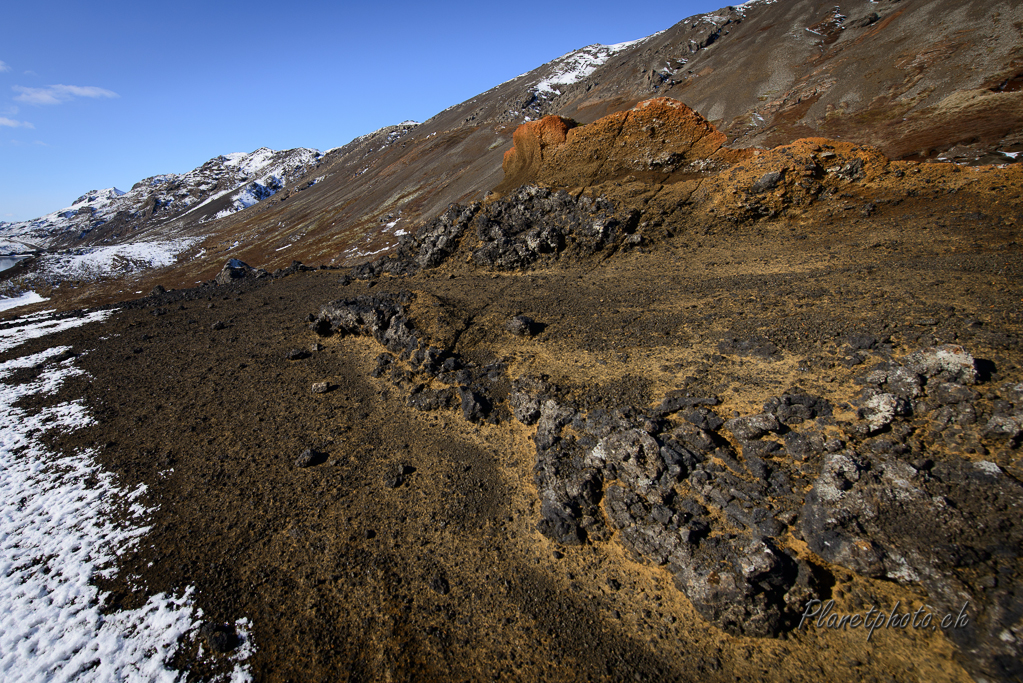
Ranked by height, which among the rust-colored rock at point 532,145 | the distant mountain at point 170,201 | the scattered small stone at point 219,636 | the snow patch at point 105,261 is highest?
the distant mountain at point 170,201

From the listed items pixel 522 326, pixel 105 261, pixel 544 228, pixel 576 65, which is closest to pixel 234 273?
pixel 544 228

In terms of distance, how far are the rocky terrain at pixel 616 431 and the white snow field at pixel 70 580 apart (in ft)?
0.83

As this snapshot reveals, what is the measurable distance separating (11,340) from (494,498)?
23.6m

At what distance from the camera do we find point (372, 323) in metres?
13.9

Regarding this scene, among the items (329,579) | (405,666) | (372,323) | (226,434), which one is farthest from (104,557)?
(372,323)

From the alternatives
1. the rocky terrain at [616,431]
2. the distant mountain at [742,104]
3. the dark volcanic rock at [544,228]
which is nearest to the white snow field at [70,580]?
the rocky terrain at [616,431]

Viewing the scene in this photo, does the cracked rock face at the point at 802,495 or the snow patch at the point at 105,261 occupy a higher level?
the snow patch at the point at 105,261

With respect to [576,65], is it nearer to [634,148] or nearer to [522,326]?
[634,148]

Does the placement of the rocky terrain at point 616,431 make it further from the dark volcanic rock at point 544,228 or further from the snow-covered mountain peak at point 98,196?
the snow-covered mountain peak at point 98,196

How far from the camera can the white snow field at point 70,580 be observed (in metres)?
5.67

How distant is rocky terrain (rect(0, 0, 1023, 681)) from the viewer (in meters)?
5.35

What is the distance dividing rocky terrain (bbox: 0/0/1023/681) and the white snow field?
25 cm

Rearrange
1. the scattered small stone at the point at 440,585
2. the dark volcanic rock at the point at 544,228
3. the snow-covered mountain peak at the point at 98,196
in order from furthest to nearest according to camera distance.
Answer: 1. the snow-covered mountain peak at the point at 98,196
2. the dark volcanic rock at the point at 544,228
3. the scattered small stone at the point at 440,585

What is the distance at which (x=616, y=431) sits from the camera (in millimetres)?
8266
